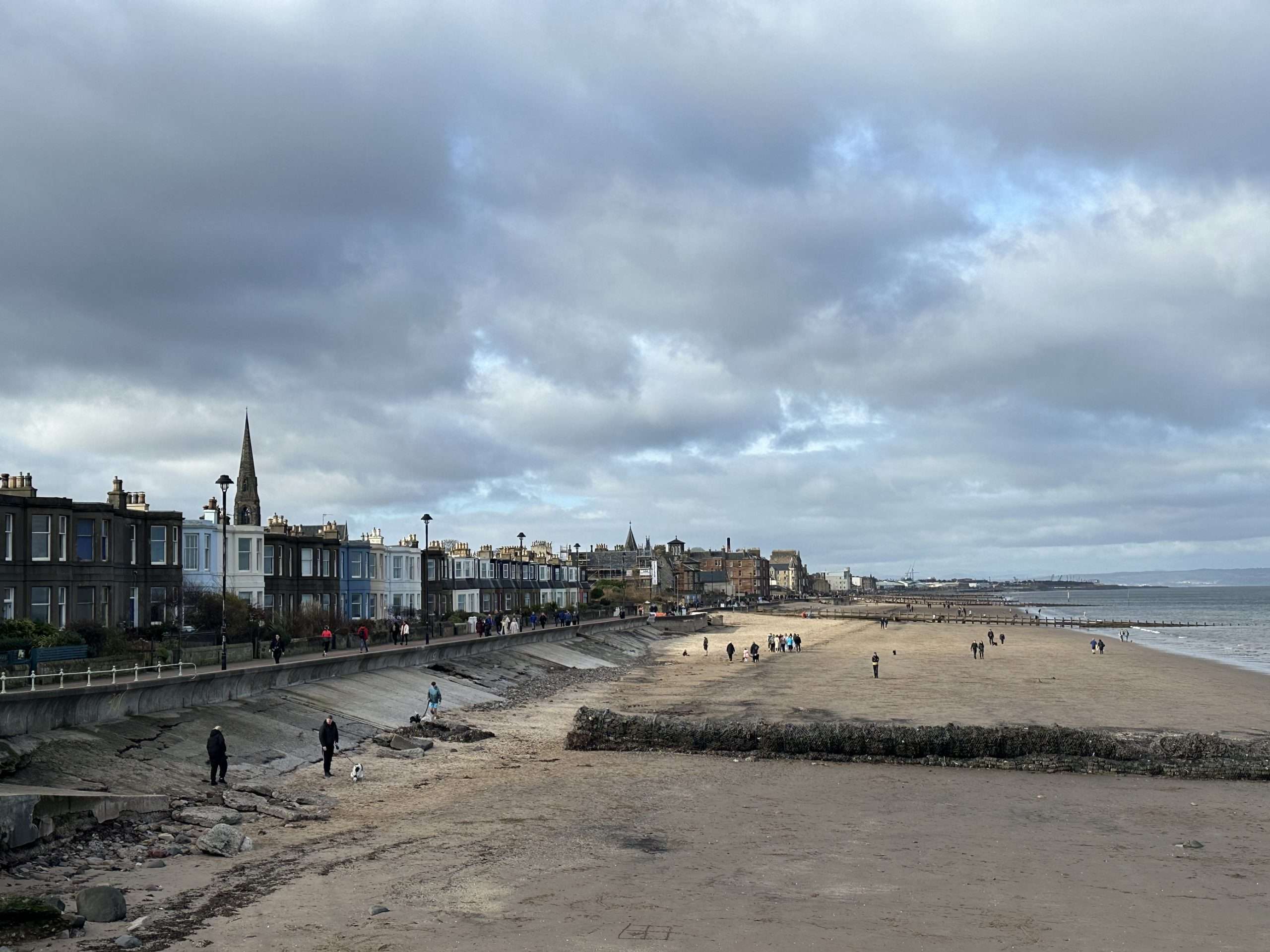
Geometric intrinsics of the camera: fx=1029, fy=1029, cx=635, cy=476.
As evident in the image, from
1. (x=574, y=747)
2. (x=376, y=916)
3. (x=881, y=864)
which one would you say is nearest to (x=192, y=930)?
(x=376, y=916)

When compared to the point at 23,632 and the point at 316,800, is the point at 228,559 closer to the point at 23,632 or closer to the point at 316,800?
the point at 23,632

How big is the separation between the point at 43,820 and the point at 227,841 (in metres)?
3.21

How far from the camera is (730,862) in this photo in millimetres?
20266

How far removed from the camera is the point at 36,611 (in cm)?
4197

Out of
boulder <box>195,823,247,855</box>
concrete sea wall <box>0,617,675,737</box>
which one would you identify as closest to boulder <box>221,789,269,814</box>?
boulder <box>195,823,247,855</box>

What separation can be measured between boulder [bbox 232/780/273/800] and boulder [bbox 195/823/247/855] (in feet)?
14.1

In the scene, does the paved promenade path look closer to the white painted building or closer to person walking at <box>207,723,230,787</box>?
person walking at <box>207,723,230,787</box>

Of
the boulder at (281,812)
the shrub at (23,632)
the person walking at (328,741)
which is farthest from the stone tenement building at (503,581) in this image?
the boulder at (281,812)

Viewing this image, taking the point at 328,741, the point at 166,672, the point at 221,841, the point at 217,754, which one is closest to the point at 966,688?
the point at 328,741

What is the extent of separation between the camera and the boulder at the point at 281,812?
23.1 m

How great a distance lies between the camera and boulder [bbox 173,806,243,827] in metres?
21.6

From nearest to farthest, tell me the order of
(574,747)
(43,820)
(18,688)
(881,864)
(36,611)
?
(43,820)
(881,864)
(18,688)
(574,747)
(36,611)

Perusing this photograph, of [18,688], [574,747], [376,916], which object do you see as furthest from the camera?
[574,747]

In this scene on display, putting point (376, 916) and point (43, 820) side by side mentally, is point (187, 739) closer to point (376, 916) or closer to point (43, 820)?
point (43, 820)
